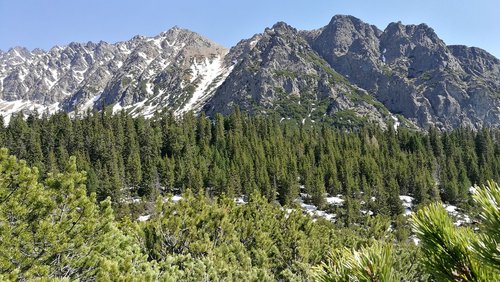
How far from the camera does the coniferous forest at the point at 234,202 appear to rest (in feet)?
7.51

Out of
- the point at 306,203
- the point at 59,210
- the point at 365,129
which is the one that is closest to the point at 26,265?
the point at 59,210

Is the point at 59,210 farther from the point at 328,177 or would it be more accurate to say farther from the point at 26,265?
the point at 328,177

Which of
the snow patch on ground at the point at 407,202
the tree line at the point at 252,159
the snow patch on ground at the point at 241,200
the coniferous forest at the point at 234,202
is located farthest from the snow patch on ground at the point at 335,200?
the snow patch on ground at the point at 241,200

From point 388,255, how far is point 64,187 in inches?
390

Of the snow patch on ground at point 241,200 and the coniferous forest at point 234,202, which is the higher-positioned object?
the coniferous forest at point 234,202

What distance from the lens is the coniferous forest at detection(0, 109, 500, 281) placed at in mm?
2289

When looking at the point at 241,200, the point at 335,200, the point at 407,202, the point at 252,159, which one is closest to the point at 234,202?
the point at 241,200

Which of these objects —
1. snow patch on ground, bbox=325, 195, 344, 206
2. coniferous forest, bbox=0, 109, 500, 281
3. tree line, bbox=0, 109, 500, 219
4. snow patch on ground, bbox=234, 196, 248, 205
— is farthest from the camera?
tree line, bbox=0, 109, 500, 219

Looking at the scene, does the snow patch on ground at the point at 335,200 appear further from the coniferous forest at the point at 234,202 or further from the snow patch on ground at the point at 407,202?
the snow patch on ground at the point at 407,202

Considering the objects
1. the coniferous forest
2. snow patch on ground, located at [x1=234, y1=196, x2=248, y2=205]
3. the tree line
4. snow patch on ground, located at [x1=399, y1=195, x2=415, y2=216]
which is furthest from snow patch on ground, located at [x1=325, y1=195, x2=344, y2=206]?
snow patch on ground, located at [x1=234, y1=196, x2=248, y2=205]

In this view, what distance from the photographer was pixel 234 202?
28.3 metres

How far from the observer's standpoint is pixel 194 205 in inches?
814

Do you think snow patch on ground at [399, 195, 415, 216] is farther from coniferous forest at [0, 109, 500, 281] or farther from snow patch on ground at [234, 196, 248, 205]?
snow patch on ground at [234, 196, 248, 205]

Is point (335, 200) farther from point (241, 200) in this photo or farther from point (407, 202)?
point (241, 200)
